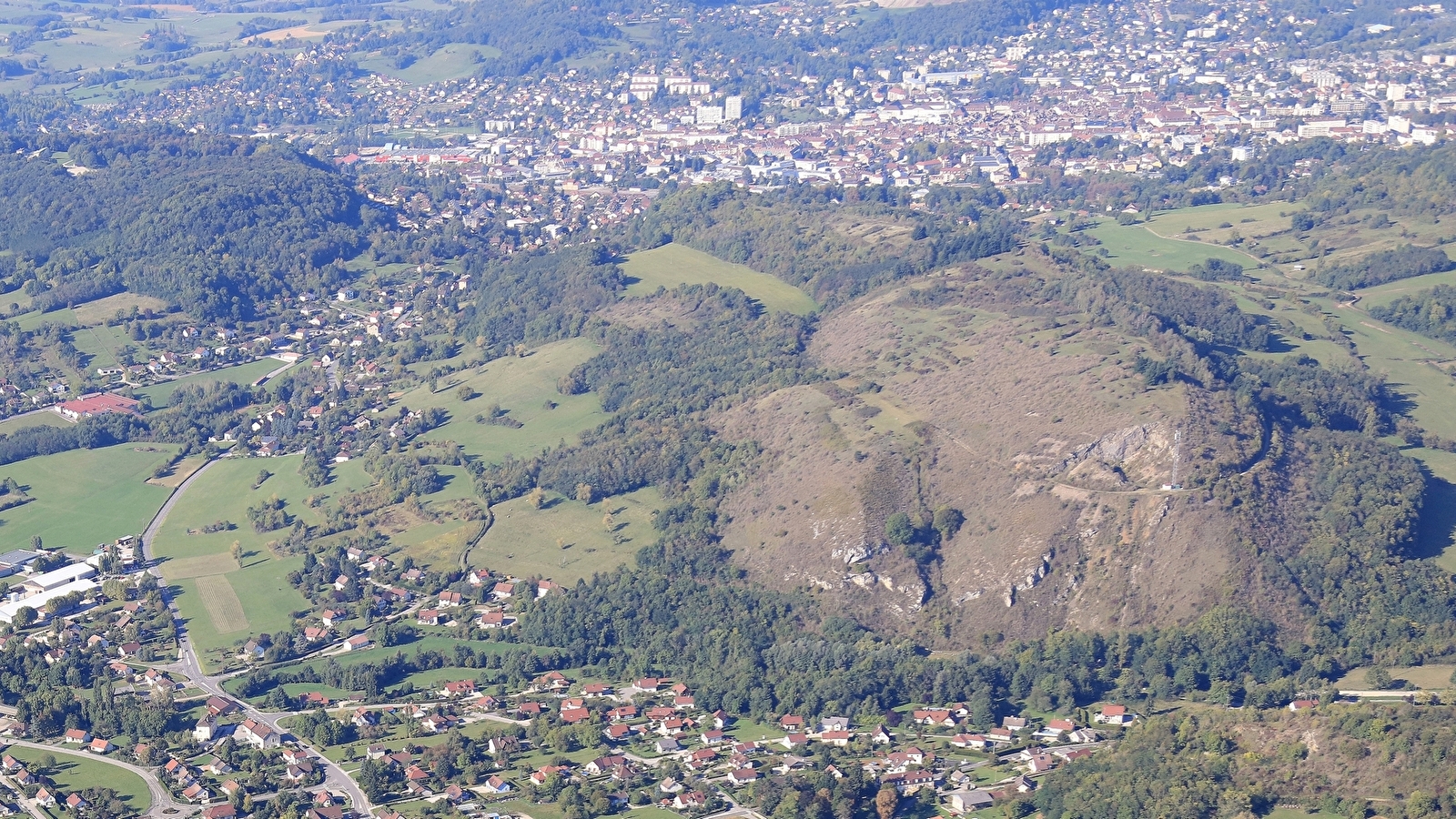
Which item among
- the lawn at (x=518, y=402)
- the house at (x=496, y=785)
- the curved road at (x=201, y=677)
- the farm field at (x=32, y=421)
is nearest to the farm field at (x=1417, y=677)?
the house at (x=496, y=785)

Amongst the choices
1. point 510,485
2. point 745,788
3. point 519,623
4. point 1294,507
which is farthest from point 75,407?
point 1294,507

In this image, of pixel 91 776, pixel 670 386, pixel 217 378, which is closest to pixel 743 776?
pixel 91 776

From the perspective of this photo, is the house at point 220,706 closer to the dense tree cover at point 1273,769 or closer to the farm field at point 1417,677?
the dense tree cover at point 1273,769

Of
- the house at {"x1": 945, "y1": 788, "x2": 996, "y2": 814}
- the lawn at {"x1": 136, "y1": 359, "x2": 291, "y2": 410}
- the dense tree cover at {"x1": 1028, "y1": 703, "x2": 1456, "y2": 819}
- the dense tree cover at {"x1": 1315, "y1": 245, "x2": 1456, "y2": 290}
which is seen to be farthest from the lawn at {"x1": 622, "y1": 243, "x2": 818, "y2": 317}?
the house at {"x1": 945, "y1": 788, "x2": 996, "y2": 814}

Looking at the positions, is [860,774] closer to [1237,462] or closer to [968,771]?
[968,771]

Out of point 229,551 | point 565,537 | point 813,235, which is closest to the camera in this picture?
point 565,537

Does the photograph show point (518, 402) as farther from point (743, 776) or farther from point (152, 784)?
point (743, 776)

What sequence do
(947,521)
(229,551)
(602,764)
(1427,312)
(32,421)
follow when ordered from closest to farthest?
(602,764) → (947,521) → (229,551) → (32,421) → (1427,312)
